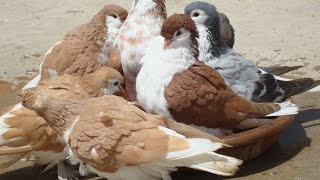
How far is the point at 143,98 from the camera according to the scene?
4.18 m

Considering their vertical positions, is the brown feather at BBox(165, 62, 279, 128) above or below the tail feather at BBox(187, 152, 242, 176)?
above

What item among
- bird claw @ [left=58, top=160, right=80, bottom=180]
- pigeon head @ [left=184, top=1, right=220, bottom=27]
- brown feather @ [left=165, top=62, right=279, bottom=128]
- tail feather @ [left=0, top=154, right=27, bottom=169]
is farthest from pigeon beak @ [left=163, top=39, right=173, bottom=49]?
tail feather @ [left=0, top=154, right=27, bottom=169]

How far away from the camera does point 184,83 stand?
4.05 metres

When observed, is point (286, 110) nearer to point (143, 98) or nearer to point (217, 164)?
point (217, 164)

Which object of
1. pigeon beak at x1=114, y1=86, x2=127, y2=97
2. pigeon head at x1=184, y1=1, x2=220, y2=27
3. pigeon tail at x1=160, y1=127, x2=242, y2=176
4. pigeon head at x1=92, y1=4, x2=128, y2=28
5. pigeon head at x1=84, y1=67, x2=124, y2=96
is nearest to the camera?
pigeon tail at x1=160, y1=127, x2=242, y2=176

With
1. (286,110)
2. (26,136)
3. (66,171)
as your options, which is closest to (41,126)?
(26,136)

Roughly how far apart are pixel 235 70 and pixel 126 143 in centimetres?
119

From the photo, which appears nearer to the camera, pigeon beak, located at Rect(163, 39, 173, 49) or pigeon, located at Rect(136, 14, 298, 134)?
pigeon, located at Rect(136, 14, 298, 134)

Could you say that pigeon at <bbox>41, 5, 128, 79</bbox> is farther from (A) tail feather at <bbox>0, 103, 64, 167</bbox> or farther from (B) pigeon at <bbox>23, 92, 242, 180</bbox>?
(B) pigeon at <bbox>23, 92, 242, 180</bbox>

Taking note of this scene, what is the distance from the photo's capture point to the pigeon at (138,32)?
4.64 metres

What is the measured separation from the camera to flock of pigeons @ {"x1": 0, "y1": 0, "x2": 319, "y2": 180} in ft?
12.2

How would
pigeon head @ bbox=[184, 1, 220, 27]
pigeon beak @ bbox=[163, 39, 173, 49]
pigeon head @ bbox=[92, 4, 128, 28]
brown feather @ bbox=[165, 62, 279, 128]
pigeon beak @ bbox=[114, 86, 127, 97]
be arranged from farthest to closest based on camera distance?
pigeon head @ bbox=[92, 4, 128, 28], pigeon head @ bbox=[184, 1, 220, 27], pigeon beak @ bbox=[114, 86, 127, 97], pigeon beak @ bbox=[163, 39, 173, 49], brown feather @ bbox=[165, 62, 279, 128]

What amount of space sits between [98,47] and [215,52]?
0.84 metres

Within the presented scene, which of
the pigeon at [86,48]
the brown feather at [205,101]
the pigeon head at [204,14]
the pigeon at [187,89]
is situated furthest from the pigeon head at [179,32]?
the pigeon at [86,48]
